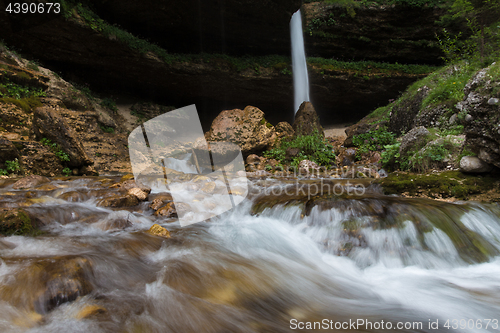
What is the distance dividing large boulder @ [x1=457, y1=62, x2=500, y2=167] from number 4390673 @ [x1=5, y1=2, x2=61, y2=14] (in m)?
12.8

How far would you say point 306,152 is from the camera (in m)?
8.54

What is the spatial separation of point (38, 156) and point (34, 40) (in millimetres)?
7699

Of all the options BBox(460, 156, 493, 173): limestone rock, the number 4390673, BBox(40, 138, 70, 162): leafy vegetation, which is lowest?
BBox(460, 156, 493, 173): limestone rock

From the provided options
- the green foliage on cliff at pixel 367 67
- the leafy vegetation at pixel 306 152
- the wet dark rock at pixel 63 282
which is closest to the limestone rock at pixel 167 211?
the wet dark rock at pixel 63 282

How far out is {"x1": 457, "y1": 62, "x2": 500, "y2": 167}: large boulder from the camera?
117 inches

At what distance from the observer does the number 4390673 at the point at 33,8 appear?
346 inches

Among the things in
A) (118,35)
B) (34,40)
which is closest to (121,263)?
(118,35)

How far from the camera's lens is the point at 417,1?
12.9m

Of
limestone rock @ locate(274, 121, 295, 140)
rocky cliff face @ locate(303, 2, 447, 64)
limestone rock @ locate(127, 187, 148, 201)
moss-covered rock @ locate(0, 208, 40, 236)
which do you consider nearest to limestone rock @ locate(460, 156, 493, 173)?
limestone rock @ locate(127, 187, 148, 201)

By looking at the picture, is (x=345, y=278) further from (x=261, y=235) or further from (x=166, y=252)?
(x=166, y=252)

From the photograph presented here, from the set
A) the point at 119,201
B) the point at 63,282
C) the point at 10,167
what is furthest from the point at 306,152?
the point at 10,167

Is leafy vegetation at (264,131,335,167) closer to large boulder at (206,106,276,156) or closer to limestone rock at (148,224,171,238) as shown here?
large boulder at (206,106,276,156)

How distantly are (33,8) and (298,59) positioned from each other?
12300 millimetres

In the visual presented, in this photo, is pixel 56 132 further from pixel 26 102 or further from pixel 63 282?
pixel 63 282
